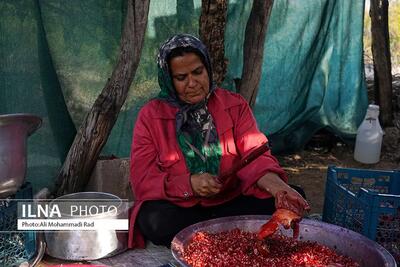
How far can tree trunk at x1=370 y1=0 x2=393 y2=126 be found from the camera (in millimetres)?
5344

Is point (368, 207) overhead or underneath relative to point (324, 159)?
overhead

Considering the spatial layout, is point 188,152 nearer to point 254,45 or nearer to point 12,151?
point 12,151

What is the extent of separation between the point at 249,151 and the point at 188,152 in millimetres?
327

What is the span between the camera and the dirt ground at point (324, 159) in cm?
485

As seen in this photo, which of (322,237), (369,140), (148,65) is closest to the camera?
(322,237)

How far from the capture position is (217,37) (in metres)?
3.61

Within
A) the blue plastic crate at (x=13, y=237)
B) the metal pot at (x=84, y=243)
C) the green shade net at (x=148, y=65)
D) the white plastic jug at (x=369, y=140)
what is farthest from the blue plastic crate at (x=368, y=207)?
the white plastic jug at (x=369, y=140)

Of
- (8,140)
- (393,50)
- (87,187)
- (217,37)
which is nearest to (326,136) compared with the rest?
(217,37)

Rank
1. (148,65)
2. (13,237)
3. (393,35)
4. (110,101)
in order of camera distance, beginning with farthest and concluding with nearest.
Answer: (393,35) < (148,65) < (110,101) < (13,237)

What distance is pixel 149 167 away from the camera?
2.72 meters

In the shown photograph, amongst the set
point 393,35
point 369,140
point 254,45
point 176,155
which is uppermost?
point 393,35

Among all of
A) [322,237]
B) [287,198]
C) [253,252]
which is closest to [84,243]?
[253,252]

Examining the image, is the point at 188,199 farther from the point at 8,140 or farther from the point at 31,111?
the point at 31,111

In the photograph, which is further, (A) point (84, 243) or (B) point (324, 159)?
(B) point (324, 159)
